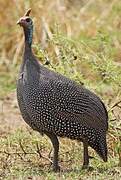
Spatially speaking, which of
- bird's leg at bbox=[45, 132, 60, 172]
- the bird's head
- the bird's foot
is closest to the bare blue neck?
the bird's head

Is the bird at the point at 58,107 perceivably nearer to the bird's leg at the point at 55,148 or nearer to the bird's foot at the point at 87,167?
the bird's leg at the point at 55,148

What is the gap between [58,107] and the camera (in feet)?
20.1

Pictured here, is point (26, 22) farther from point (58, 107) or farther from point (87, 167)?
point (87, 167)

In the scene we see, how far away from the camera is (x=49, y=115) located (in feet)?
20.1

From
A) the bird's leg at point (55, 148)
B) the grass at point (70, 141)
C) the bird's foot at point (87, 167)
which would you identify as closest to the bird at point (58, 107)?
the bird's leg at point (55, 148)

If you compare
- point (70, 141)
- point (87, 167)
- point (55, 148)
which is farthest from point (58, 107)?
point (70, 141)

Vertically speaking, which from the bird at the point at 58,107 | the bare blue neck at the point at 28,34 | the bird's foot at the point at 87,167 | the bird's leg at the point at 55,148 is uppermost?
the bare blue neck at the point at 28,34

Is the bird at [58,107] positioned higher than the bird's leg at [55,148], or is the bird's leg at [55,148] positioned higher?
the bird at [58,107]

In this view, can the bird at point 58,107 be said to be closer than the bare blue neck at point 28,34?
Yes

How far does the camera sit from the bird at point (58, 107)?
20.1 ft

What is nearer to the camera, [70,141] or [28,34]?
[28,34]

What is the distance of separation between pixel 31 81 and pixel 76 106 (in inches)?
15.3

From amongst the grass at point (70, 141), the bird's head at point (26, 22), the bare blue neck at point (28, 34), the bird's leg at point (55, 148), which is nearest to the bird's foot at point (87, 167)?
the grass at point (70, 141)

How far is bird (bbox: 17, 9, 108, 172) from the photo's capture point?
612 centimetres
